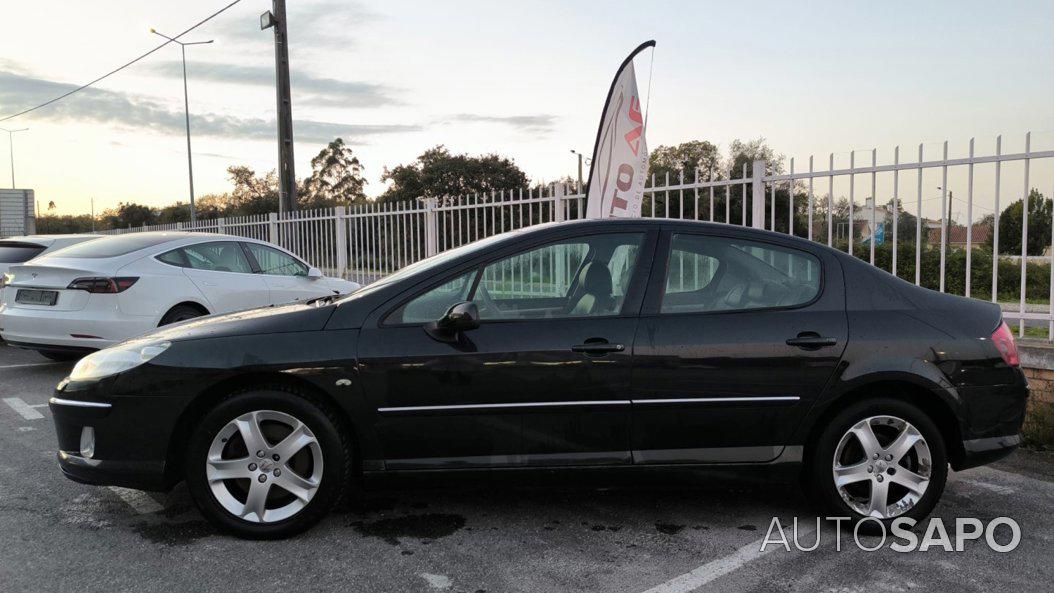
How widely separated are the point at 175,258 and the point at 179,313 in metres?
0.55

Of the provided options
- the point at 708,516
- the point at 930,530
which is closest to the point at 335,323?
the point at 708,516

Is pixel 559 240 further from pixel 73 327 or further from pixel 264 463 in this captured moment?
pixel 73 327

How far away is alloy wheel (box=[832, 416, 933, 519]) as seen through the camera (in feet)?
11.2

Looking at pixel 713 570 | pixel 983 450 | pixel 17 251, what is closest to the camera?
pixel 713 570

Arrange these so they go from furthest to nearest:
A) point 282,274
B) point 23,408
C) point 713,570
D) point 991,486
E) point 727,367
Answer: point 282,274 → point 23,408 → point 991,486 → point 727,367 → point 713,570

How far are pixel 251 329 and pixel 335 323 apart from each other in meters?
0.38

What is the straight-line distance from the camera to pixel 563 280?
361 centimetres

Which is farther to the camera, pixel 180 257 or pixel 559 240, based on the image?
pixel 180 257

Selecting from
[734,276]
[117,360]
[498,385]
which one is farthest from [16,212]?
[734,276]

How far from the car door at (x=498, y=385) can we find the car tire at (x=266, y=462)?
25 cm

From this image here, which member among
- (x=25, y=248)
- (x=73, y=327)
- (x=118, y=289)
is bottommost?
(x=73, y=327)

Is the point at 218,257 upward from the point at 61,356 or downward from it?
upward

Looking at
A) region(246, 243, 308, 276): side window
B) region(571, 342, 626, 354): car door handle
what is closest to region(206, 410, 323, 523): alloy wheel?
region(571, 342, 626, 354): car door handle

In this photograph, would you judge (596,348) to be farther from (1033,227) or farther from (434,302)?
(1033,227)
